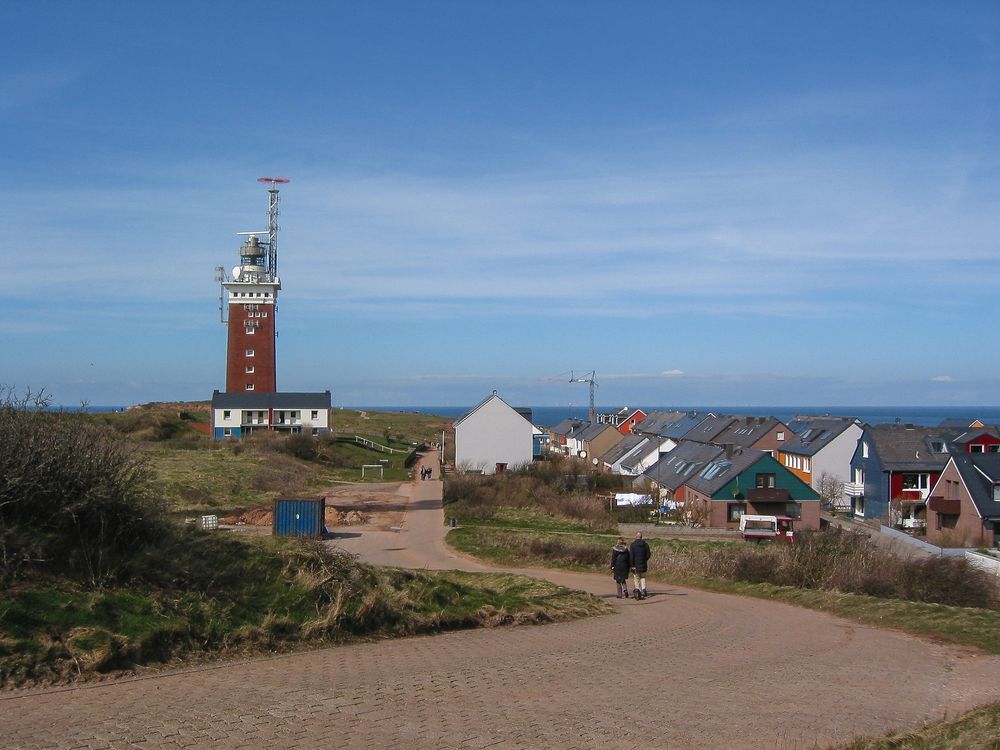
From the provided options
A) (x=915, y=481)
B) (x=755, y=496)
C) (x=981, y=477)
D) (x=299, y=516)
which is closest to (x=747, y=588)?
(x=299, y=516)

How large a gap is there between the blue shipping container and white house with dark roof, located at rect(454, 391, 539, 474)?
32383mm

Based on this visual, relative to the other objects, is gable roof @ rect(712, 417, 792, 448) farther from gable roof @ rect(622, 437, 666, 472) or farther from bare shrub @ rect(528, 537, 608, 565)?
bare shrub @ rect(528, 537, 608, 565)

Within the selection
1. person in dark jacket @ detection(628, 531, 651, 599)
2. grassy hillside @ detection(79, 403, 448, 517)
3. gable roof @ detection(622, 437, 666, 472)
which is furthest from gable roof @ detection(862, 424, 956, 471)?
person in dark jacket @ detection(628, 531, 651, 599)

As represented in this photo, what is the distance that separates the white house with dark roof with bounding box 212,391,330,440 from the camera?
73625mm

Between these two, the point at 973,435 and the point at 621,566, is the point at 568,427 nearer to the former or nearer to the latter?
the point at 973,435

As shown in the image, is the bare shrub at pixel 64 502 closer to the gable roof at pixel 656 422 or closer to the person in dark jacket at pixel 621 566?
the person in dark jacket at pixel 621 566

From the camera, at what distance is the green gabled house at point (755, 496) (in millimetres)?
44812

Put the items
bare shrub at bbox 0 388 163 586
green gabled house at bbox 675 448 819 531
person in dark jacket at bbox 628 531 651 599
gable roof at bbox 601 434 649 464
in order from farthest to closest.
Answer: gable roof at bbox 601 434 649 464 → green gabled house at bbox 675 448 819 531 → person in dark jacket at bbox 628 531 651 599 → bare shrub at bbox 0 388 163 586

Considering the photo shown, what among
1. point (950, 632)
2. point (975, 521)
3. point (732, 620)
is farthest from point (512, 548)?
point (975, 521)

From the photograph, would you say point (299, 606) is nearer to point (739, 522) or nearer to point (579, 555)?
point (579, 555)

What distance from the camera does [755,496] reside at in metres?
44.8

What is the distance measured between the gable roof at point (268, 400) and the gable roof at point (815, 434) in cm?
3803

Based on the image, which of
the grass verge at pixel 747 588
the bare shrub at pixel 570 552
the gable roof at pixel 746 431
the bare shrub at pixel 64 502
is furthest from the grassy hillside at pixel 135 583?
the gable roof at pixel 746 431

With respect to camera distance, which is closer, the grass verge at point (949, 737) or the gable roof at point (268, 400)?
the grass verge at point (949, 737)
